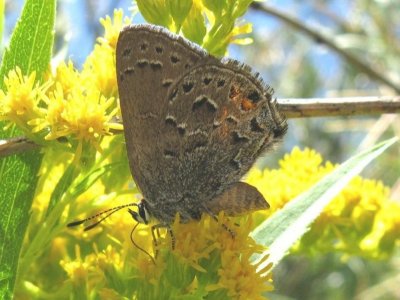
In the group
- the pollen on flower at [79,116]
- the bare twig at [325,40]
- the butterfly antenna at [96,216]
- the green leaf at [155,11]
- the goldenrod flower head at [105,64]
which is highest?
the bare twig at [325,40]

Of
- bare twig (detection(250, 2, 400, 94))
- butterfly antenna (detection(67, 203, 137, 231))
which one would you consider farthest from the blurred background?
butterfly antenna (detection(67, 203, 137, 231))

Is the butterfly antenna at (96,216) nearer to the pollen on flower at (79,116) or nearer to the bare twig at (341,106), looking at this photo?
the pollen on flower at (79,116)

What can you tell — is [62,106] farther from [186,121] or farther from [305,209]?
[305,209]

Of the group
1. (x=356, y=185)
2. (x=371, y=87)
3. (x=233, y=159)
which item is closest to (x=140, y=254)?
(x=233, y=159)

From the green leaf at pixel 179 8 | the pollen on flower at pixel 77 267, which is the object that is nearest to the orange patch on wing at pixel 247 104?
the green leaf at pixel 179 8

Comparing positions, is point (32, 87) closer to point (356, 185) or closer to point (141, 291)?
point (141, 291)


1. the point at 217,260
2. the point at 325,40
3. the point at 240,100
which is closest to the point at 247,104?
the point at 240,100
